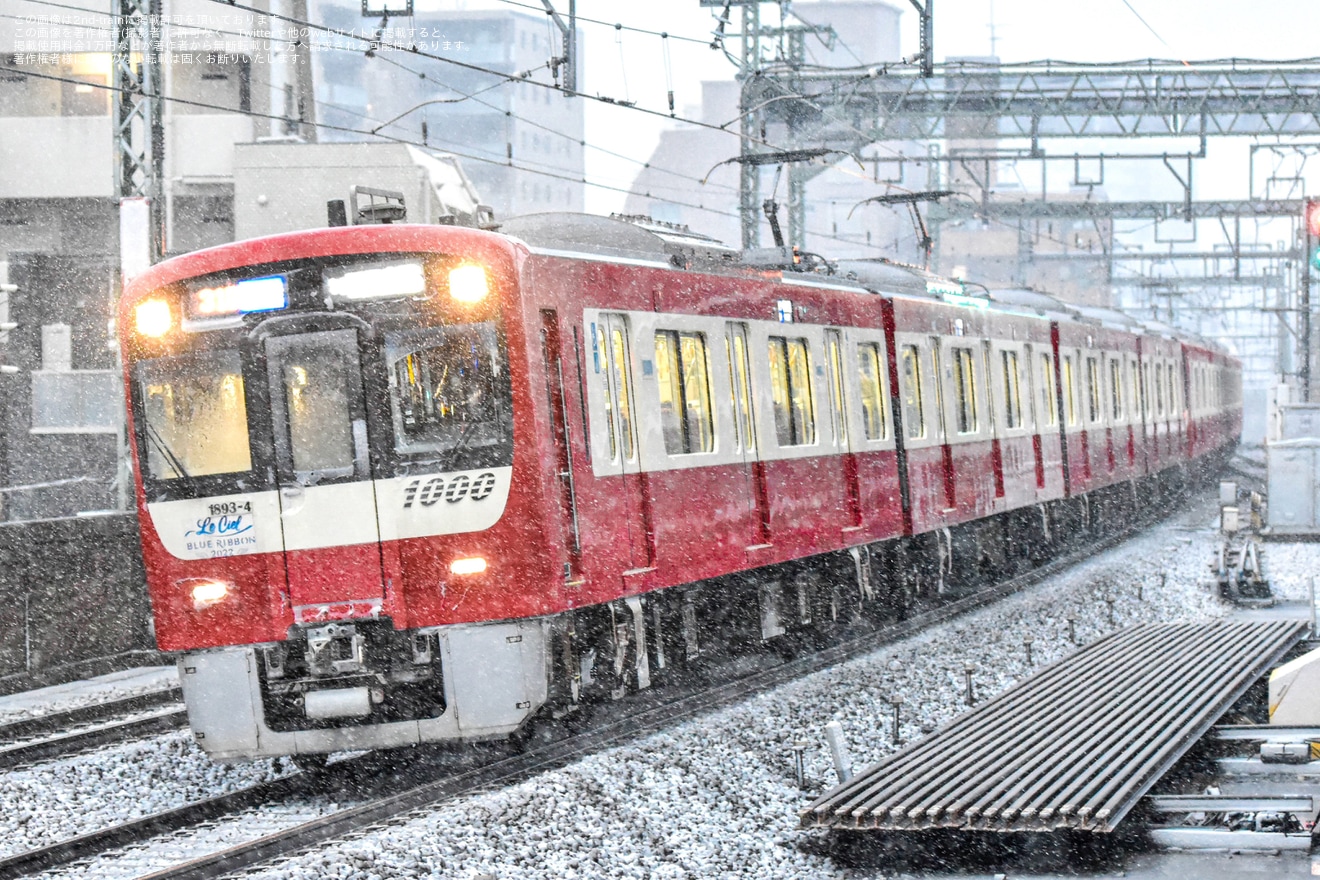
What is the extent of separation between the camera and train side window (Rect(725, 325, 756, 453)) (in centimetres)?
1137

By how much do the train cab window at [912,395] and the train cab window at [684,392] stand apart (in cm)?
417

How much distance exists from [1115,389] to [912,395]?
941 cm

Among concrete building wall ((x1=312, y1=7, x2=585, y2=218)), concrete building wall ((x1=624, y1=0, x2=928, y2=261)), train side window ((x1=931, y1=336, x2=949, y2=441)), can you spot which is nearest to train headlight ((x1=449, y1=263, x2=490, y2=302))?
train side window ((x1=931, y1=336, x2=949, y2=441))

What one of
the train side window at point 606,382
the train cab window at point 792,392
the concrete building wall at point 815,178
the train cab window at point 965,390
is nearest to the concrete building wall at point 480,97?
the concrete building wall at point 815,178

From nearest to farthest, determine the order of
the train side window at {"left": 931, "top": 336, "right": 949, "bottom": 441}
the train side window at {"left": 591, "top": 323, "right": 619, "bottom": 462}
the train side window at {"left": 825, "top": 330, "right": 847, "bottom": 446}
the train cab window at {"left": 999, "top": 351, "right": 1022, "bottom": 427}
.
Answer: the train side window at {"left": 591, "top": 323, "right": 619, "bottom": 462}, the train side window at {"left": 825, "top": 330, "right": 847, "bottom": 446}, the train side window at {"left": 931, "top": 336, "right": 949, "bottom": 441}, the train cab window at {"left": 999, "top": 351, "right": 1022, "bottom": 427}

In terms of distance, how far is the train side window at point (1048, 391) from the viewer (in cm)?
1959

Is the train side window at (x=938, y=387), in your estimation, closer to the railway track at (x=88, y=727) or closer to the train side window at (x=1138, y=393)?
the railway track at (x=88, y=727)

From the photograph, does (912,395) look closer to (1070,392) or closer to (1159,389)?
(1070,392)

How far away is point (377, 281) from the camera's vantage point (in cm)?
865

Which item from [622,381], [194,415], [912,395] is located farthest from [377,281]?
[912,395]

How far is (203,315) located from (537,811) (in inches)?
124

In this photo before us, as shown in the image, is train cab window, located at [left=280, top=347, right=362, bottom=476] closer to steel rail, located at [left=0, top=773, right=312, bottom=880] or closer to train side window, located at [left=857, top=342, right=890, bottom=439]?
steel rail, located at [left=0, top=773, right=312, bottom=880]

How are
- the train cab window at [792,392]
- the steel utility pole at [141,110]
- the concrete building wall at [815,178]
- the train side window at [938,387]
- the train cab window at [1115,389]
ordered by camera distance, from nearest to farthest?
the train cab window at [792,392], the steel utility pole at [141,110], the train side window at [938,387], the train cab window at [1115,389], the concrete building wall at [815,178]

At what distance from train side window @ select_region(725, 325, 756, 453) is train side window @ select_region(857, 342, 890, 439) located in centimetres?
243
